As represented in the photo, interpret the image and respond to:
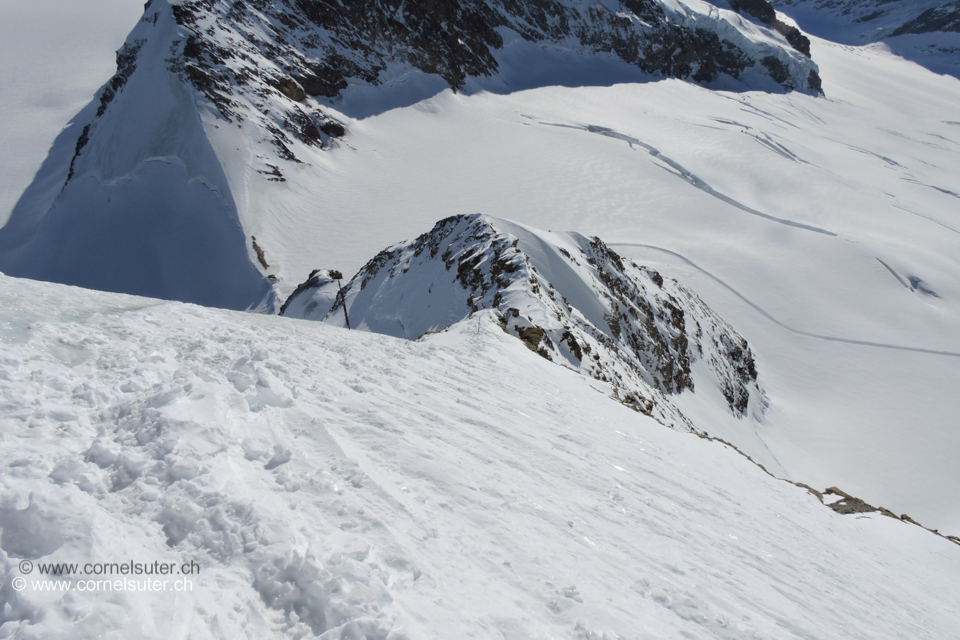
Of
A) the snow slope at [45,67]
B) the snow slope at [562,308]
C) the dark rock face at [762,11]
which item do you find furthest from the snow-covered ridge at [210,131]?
the dark rock face at [762,11]

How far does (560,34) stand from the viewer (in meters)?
61.1

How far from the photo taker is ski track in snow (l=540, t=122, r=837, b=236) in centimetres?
3011

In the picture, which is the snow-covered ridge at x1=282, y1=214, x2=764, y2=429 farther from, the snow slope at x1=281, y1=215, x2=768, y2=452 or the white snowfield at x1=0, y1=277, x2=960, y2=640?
the white snowfield at x1=0, y1=277, x2=960, y2=640

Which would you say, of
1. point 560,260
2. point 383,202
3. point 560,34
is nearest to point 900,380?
point 560,260

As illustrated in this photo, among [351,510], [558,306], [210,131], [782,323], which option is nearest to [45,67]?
[210,131]

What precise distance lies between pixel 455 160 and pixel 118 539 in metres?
37.8

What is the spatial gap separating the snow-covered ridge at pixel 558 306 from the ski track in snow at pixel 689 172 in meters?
15.7

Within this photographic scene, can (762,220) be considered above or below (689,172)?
below

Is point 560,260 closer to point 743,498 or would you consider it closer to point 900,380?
point 743,498

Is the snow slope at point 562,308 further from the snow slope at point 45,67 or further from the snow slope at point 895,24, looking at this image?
the snow slope at point 895,24

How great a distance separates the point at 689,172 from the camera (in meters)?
36.6

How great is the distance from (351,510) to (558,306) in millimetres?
9612

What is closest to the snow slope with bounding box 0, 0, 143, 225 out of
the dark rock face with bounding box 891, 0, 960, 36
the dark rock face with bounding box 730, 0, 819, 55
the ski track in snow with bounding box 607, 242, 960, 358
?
the ski track in snow with bounding box 607, 242, 960, 358

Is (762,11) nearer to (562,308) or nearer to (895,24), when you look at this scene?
(895,24)
